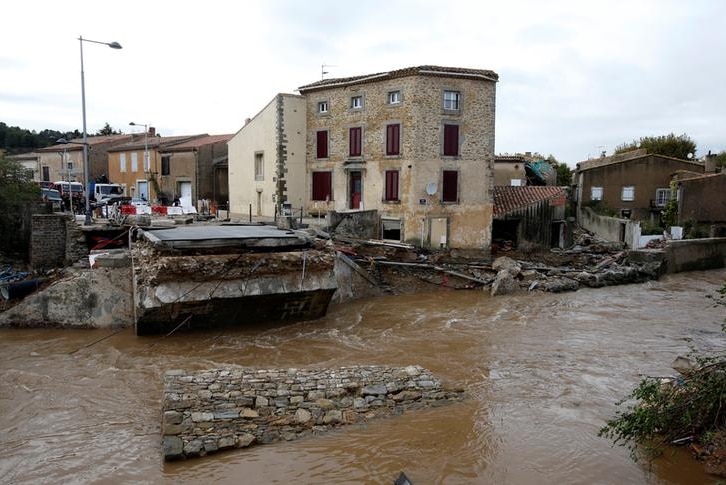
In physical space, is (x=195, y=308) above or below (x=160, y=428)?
above

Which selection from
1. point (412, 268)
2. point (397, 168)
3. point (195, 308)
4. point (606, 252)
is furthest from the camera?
point (606, 252)

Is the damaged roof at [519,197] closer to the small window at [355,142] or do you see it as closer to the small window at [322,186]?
the small window at [355,142]

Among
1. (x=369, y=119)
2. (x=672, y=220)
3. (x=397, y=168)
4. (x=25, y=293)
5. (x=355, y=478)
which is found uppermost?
(x=369, y=119)

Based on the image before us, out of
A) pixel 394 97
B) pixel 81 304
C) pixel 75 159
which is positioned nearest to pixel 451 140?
pixel 394 97

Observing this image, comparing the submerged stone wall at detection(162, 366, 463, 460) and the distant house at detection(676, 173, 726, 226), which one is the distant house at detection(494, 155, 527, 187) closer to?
the distant house at detection(676, 173, 726, 226)

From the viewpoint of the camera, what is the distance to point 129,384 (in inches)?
472

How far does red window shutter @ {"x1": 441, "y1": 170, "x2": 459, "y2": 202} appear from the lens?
26.2 metres

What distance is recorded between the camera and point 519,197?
97.0ft

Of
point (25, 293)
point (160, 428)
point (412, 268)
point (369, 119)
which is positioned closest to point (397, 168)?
point (369, 119)

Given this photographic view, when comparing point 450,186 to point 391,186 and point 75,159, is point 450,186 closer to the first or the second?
point 391,186

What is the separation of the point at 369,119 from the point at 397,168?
9.78 feet

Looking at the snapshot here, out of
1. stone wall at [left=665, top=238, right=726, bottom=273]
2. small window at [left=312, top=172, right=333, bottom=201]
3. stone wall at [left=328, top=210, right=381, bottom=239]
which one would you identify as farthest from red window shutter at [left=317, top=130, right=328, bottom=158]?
stone wall at [left=665, top=238, right=726, bottom=273]

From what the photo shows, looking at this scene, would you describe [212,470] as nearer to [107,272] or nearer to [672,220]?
[107,272]

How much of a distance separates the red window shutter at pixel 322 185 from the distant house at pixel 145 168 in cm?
1056
